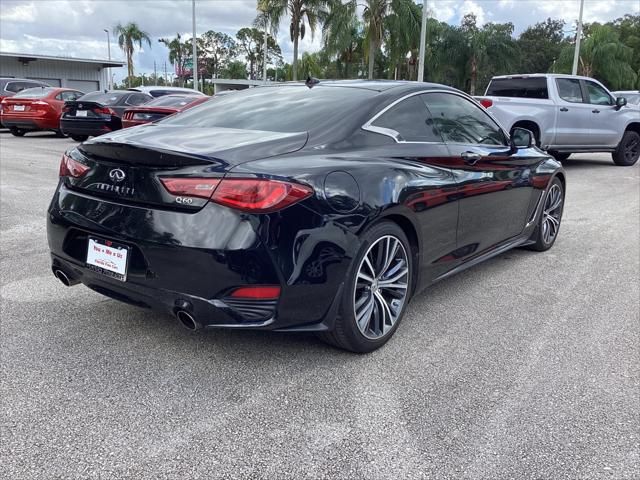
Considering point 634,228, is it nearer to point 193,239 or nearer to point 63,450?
point 193,239

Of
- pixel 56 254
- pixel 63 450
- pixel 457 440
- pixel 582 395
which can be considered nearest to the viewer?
pixel 63 450

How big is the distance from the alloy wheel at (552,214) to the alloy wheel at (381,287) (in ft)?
8.35

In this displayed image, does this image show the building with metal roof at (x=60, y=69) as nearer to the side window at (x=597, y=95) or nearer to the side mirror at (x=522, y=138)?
the side window at (x=597, y=95)

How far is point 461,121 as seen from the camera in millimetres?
4203

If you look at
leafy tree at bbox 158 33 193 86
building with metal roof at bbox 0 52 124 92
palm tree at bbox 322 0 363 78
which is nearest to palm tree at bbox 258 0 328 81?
palm tree at bbox 322 0 363 78

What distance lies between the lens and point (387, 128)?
349cm

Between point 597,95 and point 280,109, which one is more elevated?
point 597,95

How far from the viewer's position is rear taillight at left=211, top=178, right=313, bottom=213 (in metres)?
2.64

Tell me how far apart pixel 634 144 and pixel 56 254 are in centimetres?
1313

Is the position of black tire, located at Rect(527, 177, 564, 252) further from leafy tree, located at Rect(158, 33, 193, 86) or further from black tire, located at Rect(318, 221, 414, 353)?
leafy tree, located at Rect(158, 33, 193, 86)

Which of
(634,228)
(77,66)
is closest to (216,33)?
(77,66)

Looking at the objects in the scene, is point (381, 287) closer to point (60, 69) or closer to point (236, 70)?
point (60, 69)

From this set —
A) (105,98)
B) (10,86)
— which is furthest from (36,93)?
(105,98)

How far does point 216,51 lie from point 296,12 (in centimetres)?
6196
